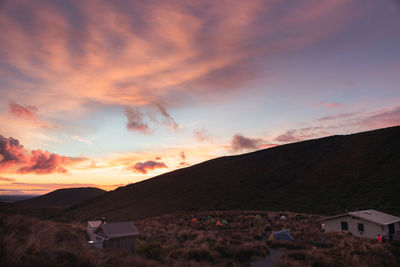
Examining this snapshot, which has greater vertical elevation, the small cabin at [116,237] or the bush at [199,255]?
the small cabin at [116,237]

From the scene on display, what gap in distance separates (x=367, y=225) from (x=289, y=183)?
67.0m

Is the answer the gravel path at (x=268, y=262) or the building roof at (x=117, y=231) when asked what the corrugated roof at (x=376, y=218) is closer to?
the gravel path at (x=268, y=262)

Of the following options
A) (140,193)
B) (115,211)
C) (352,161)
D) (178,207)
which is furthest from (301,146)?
(115,211)

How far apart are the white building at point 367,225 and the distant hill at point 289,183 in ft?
108

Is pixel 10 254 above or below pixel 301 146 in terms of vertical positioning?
below

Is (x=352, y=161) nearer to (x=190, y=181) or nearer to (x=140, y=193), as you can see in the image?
(x=190, y=181)

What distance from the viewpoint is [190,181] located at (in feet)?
401

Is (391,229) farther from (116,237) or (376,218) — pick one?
(116,237)

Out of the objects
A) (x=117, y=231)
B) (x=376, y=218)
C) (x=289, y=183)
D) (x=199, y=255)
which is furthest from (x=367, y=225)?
(x=289, y=183)

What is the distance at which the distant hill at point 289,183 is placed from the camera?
243ft

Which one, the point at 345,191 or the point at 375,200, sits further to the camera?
the point at 345,191

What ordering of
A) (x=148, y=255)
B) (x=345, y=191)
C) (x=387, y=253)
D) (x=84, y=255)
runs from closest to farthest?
1. (x=84, y=255)
2. (x=148, y=255)
3. (x=387, y=253)
4. (x=345, y=191)

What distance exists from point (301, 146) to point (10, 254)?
13763cm

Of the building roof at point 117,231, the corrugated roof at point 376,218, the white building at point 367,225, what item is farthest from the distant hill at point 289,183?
the building roof at point 117,231
